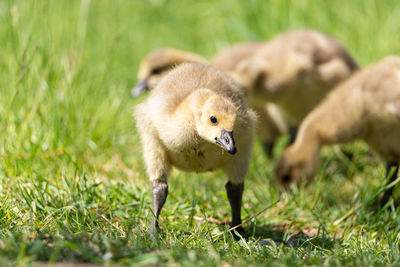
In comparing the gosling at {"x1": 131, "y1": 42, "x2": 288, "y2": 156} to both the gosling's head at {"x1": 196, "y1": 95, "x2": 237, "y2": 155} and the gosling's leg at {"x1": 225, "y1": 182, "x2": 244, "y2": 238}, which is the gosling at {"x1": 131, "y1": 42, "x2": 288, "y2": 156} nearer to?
the gosling's leg at {"x1": 225, "y1": 182, "x2": 244, "y2": 238}

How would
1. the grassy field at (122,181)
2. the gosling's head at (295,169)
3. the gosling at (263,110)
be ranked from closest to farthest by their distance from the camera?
the grassy field at (122,181)
the gosling's head at (295,169)
the gosling at (263,110)

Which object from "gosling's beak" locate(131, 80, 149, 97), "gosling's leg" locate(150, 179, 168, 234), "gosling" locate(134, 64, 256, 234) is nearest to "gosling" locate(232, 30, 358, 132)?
"gosling's beak" locate(131, 80, 149, 97)

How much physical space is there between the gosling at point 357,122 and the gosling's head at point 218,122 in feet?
5.67

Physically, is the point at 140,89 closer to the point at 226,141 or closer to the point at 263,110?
the point at 263,110

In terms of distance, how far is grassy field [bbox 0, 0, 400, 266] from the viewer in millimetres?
2557

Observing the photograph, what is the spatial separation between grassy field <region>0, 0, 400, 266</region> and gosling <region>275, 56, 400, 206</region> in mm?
193

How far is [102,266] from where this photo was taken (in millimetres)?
2168

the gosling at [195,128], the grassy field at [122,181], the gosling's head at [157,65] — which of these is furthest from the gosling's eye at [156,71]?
the gosling at [195,128]

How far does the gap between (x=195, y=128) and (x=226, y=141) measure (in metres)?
0.26

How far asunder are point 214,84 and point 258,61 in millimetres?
2251

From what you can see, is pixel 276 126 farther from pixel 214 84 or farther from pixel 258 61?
pixel 214 84

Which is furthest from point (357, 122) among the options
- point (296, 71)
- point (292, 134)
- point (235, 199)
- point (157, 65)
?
point (157, 65)

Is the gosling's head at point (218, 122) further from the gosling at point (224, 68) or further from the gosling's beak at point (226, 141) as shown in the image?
the gosling at point (224, 68)

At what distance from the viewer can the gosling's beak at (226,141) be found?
9.12ft
